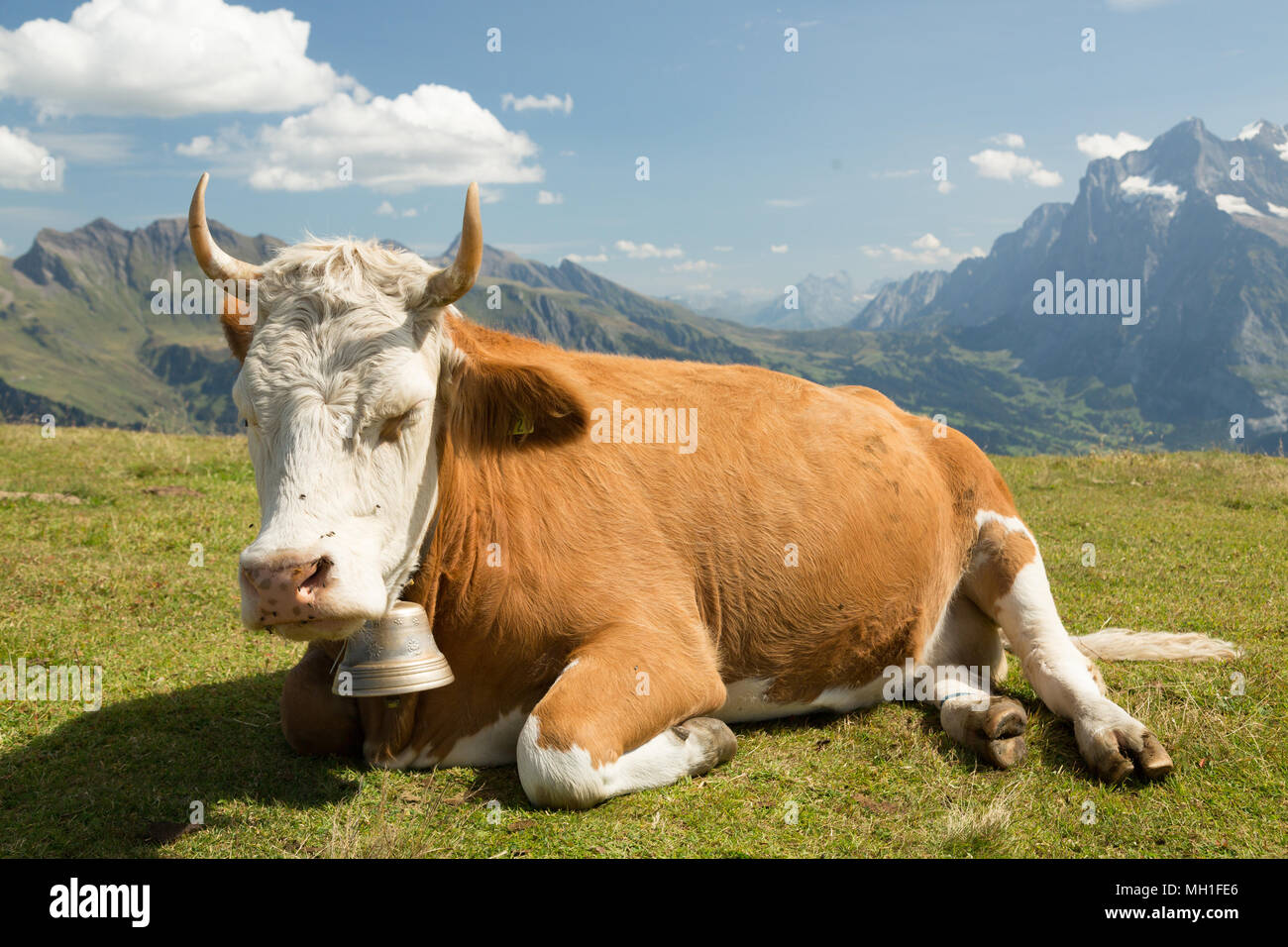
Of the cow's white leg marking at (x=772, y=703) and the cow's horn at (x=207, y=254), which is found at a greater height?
the cow's horn at (x=207, y=254)

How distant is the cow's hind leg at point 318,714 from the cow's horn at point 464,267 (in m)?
2.21

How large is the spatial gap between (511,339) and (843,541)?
98.4 inches

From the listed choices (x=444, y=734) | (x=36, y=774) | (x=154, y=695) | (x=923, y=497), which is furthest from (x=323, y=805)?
(x=923, y=497)

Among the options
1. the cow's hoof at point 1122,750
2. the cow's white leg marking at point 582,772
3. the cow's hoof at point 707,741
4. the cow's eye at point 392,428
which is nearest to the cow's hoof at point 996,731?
the cow's hoof at point 1122,750

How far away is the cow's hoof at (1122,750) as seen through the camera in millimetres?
5043

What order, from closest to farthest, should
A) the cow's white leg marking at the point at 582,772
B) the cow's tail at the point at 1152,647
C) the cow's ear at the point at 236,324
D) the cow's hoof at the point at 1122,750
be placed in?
the cow's white leg marking at the point at 582,772, the cow's ear at the point at 236,324, the cow's hoof at the point at 1122,750, the cow's tail at the point at 1152,647

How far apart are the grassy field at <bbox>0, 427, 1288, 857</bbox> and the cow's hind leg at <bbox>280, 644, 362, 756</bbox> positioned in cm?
11

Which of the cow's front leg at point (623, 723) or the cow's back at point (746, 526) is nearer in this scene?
the cow's front leg at point (623, 723)

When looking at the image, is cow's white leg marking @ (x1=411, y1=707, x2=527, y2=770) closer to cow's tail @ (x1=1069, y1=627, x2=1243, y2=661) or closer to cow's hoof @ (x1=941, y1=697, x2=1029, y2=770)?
cow's hoof @ (x1=941, y1=697, x2=1029, y2=770)

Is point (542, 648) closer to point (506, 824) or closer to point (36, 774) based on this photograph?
point (506, 824)

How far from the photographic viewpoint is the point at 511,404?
5.21 meters

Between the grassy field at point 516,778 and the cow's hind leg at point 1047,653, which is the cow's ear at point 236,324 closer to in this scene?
the grassy field at point 516,778

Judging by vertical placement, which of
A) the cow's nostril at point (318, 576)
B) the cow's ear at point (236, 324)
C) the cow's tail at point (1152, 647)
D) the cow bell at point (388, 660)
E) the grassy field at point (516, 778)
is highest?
the cow's ear at point (236, 324)

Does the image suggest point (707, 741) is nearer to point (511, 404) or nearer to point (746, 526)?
point (746, 526)
